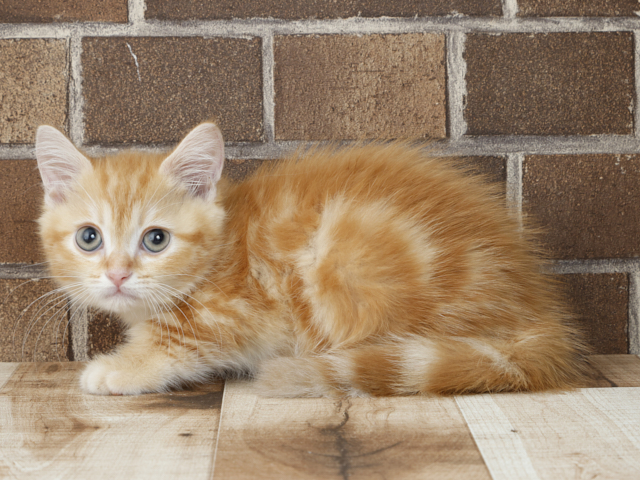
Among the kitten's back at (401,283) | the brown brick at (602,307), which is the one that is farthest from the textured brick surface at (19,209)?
the brown brick at (602,307)

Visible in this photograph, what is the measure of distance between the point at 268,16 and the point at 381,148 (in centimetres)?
41

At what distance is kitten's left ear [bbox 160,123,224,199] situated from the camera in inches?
46.9

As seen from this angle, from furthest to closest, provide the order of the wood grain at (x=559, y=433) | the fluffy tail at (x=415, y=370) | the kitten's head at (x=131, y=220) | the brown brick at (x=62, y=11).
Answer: the brown brick at (x=62, y=11)
the kitten's head at (x=131, y=220)
the fluffy tail at (x=415, y=370)
the wood grain at (x=559, y=433)

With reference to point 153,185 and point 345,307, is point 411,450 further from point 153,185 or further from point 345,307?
point 153,185

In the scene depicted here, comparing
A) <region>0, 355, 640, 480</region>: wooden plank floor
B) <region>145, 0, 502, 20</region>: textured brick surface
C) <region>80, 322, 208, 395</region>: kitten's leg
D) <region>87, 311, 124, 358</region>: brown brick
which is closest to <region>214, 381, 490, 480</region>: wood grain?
<region>0, 355, 640, 480</region>: wooden plank floor

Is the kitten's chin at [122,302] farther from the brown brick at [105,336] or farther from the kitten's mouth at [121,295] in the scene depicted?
the brown brick at [105,336]

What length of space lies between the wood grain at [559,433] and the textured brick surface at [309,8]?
2.90 ft

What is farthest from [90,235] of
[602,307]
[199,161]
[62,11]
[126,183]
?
[602,307]

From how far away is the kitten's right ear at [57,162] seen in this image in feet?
3.91

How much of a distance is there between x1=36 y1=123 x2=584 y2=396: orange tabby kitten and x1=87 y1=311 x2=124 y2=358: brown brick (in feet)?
0.62

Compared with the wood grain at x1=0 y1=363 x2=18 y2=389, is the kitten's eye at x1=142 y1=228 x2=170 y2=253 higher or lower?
higher

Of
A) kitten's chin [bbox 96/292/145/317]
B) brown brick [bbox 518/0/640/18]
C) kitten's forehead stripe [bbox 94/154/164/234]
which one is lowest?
kitten's chin [bbox 96/292/145/317]

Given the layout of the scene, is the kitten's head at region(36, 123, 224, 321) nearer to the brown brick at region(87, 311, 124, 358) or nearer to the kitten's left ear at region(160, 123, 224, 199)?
the kitten's left ear at region(160, 123, 224, 199)

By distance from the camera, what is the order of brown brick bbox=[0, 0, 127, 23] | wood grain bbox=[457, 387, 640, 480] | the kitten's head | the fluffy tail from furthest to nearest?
brown brick bbox=[0, 0, 127, 23] < the kitten's head < the fluffy tail < wood grain bbox=[457, 387, 640, 480]
